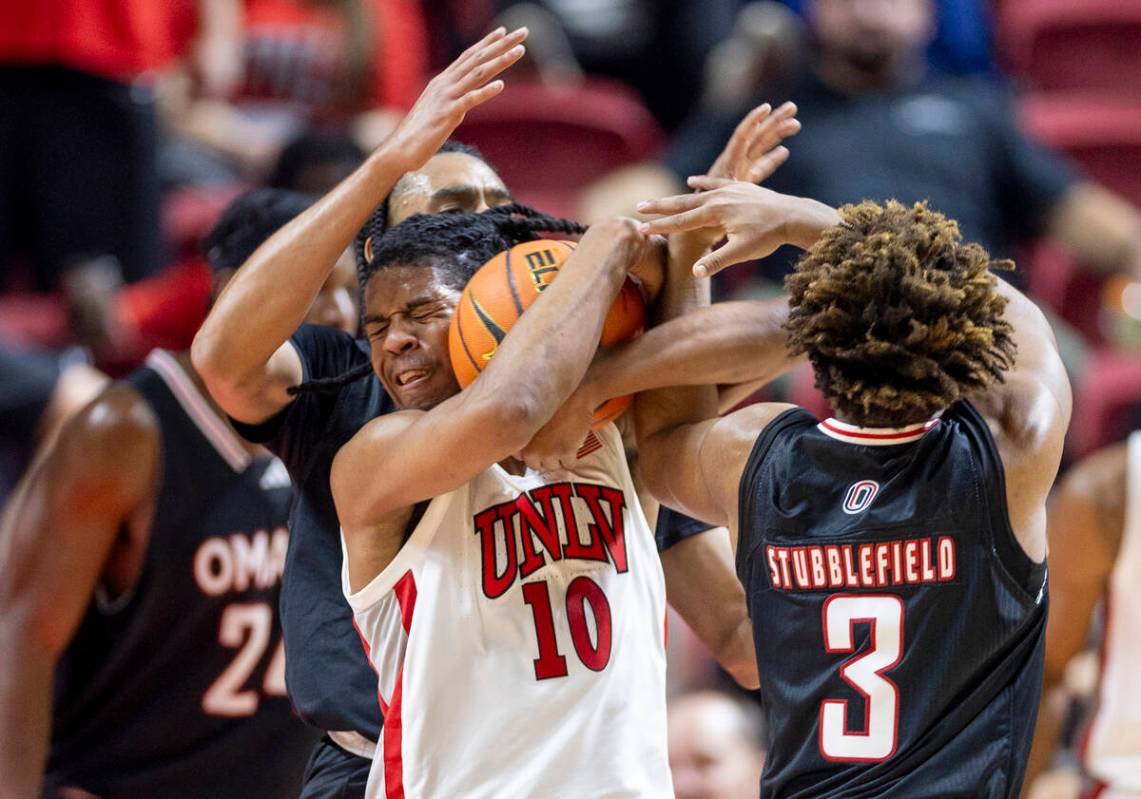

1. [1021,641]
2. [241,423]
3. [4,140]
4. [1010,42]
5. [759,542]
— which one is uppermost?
[1010,42]

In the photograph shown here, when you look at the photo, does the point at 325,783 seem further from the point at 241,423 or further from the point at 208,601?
the point at 208,601

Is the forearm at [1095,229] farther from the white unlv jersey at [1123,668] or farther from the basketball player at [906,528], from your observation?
the basketball player at [906,528]

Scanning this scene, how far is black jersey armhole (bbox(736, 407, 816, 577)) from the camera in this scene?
3140 mm

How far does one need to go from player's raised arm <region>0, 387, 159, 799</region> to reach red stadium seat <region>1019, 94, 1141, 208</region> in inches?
202

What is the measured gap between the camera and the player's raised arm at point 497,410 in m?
3.04

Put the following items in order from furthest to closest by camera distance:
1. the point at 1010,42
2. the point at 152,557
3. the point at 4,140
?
the point at 1010,42
the point at 4,140
the point at 152,557

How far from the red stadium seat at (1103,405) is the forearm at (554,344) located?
12.2ft

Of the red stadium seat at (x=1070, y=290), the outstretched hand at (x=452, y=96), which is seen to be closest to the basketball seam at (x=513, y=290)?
the outstretched hand at (x=452, y=96)

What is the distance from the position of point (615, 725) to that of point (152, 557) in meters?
→ 1.76

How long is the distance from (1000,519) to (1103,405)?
373cm

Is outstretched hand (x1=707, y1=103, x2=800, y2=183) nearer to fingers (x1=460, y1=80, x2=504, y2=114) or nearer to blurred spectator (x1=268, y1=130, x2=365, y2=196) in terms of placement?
fingers (x1=460, y1=80, x2=504, y2=114)

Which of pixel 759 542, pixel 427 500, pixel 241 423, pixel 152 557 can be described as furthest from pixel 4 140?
pixel 759 542

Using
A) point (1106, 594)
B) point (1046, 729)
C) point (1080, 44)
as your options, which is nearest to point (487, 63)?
point (1106, 594)

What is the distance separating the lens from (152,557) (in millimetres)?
4562
